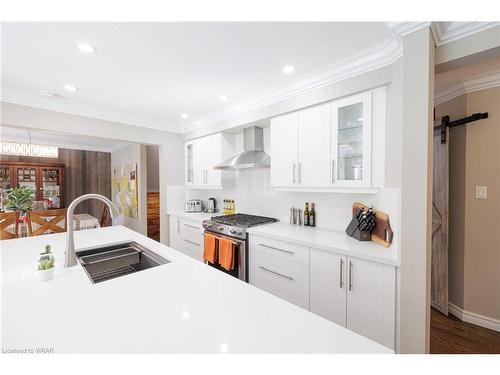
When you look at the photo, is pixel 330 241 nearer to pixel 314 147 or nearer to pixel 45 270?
pixel 314 147

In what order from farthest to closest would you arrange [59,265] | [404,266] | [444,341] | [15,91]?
[15,91] < [444,341] < [404,266] < [59,265]

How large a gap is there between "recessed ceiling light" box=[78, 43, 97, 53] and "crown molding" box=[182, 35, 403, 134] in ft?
4.88

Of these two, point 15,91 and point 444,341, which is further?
point 15,91

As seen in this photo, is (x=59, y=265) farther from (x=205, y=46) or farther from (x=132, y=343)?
(x=205, y=46)

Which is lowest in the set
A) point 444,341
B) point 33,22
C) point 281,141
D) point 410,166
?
point 444,341

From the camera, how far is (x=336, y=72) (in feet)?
6.11

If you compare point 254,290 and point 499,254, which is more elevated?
point 254,290

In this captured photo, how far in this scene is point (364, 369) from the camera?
22.3 inches

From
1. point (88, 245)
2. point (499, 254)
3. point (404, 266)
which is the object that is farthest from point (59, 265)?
point (499, 254)

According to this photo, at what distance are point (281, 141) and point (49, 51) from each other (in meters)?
2.04

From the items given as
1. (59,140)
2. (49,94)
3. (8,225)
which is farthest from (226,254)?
(59,140)

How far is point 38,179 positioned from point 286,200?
229 inches

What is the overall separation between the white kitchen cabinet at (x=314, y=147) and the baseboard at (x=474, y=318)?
74.5 inches

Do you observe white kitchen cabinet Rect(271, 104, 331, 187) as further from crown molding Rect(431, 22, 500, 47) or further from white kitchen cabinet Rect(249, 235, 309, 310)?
crown molding Rect(431, 22, 500, 47)
